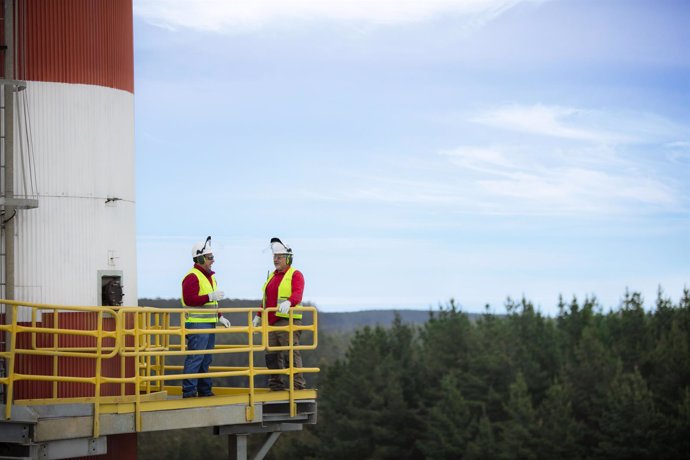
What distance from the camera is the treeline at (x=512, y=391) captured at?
80.9 meters

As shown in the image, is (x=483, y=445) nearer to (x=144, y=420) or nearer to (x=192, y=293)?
(x=192, y=293)

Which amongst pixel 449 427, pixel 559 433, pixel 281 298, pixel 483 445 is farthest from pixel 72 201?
pixel 449 427

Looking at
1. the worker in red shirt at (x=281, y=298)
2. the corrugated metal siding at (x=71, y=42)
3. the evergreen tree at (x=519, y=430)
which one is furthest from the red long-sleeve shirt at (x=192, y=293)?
the evergreen tree at (x=519, y=430)

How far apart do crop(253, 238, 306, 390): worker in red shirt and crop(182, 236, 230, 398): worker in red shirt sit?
0.81m

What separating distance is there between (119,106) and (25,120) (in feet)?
5.18

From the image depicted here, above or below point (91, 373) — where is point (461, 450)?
below

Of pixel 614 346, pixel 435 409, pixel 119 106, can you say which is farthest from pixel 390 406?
pixel 119 106

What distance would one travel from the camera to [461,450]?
8650 cm

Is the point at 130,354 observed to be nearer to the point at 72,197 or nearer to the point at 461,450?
the point at 72,197

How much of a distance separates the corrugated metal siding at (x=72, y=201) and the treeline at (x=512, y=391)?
66018mm

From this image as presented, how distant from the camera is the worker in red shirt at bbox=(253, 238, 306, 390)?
17.6m

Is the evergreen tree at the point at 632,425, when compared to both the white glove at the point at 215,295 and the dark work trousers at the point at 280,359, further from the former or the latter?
the white glove at the point at 215,295

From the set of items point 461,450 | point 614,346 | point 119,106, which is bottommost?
point 461,450

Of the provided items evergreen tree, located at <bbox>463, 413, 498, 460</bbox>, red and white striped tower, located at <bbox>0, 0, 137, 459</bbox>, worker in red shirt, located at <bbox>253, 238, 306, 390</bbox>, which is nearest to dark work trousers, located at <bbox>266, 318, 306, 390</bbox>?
worker in red shirt, located at <bbox>253, 238, 306, 390</bbox>
